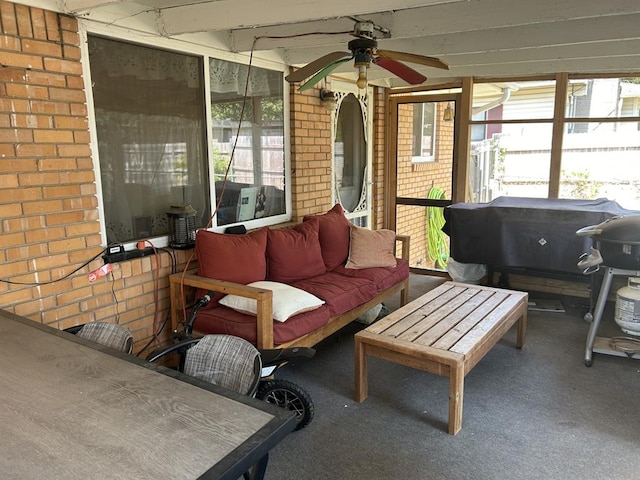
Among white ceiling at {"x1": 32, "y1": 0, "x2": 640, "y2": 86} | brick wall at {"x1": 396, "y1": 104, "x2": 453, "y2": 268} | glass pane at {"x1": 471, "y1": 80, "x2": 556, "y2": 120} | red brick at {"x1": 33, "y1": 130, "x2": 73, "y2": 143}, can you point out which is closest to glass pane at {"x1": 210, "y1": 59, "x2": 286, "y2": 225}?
white ceiling at {"x1": 32, "y1": 0, "x2": 640, "y2": 86}

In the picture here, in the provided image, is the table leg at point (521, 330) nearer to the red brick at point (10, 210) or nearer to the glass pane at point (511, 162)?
the glass pane at point (511, 162)

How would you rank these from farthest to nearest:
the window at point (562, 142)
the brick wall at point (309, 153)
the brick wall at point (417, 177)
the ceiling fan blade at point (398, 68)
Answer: the brick wall at point (417, 177) → the window at point (562, 142) → the brick wall at point (309, 153) → the ceiling fan blade at point (398, 68)

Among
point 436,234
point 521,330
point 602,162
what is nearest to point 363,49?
point 521,330

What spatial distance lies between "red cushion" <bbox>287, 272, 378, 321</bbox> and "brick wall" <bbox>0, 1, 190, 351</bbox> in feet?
4.35

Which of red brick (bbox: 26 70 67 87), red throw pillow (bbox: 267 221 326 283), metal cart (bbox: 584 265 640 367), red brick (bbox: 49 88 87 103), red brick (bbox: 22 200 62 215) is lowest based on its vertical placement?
metal cart (bbox: 584 265 640 367)

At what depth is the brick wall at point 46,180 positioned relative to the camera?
2.39 m

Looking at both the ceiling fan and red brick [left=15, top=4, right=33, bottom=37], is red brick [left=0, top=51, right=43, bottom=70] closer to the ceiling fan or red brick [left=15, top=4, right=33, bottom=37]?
red brick [left=15, top=4, right=33, bottom=37]

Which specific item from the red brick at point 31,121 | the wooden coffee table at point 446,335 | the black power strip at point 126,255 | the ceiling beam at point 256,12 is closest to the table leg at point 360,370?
the wooden coffee table at point 446,335

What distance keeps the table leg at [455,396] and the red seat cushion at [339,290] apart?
1.03 m

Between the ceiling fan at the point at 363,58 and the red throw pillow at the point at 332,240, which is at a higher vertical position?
the ceiling fan at the point at 363,58

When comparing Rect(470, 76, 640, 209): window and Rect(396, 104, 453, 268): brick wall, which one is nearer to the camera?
Rect(470, 76, 640, 209): window

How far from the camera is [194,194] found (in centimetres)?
354

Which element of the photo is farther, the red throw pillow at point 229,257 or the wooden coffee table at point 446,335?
the red throw pillow at point 229,257

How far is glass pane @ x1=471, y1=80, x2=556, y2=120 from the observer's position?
5.00 m
